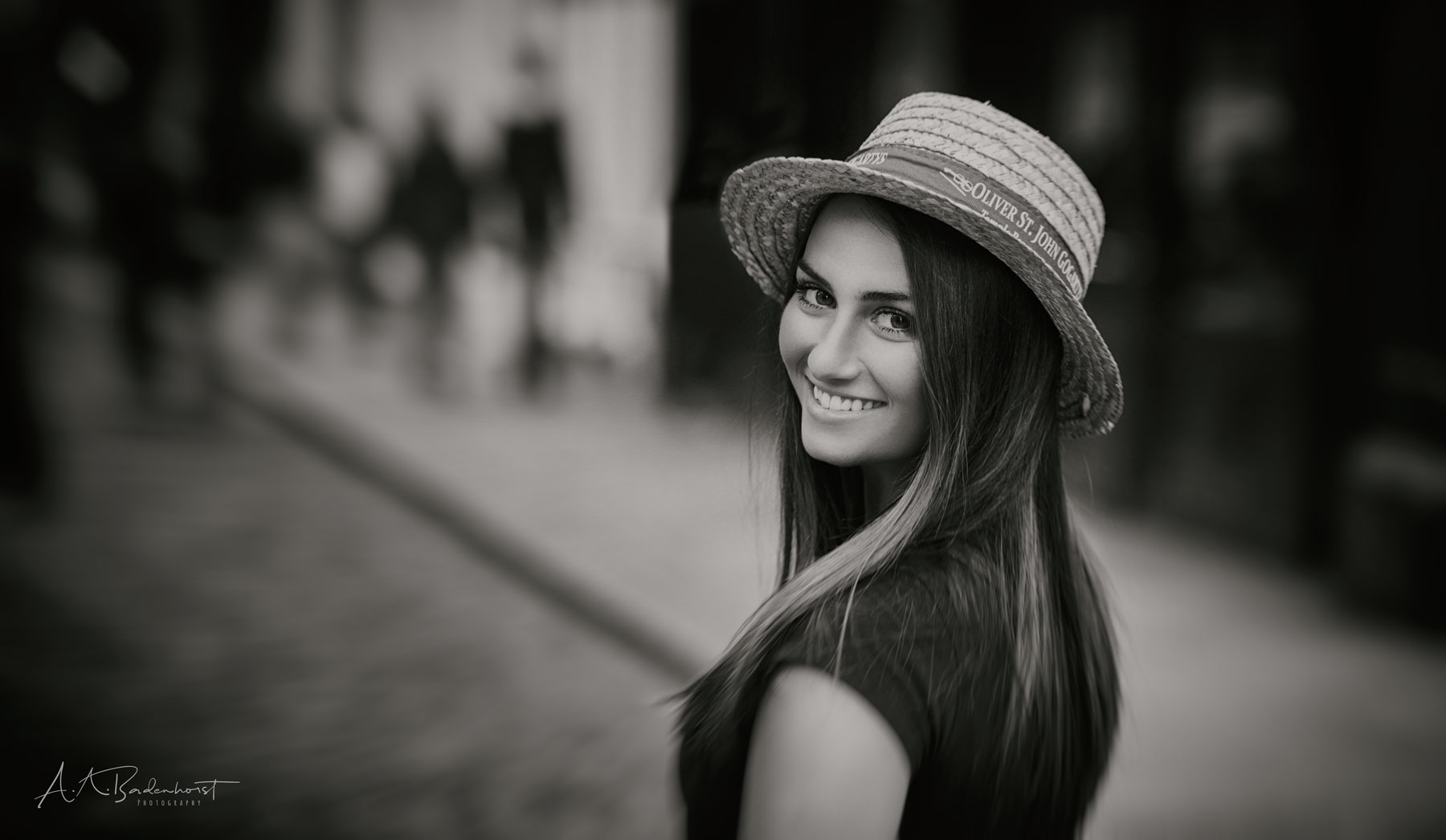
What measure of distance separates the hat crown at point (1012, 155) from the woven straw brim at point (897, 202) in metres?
0.07

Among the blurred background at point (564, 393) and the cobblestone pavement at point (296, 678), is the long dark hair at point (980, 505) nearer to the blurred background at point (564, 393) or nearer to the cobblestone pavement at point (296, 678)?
the blurred background at point (564, 393)

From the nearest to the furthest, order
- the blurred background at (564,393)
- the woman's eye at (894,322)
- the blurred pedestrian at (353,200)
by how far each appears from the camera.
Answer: the woman's eye at (894,322)
the blurred background at (564,393)
the blurred pedestrian at (353,200)

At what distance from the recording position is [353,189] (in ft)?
20.8

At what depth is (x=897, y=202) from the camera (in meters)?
1.21

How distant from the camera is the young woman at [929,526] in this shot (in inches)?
40.9

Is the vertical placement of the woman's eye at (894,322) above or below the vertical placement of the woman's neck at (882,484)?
above

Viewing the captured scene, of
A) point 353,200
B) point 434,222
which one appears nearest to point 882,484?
point 434,222

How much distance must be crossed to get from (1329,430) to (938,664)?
4.14 m

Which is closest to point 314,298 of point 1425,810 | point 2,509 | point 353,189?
point 353,189

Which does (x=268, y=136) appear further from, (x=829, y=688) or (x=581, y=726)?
(x=829, y=688)

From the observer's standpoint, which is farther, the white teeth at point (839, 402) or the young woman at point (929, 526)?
the white teeth at point (839, 402)
